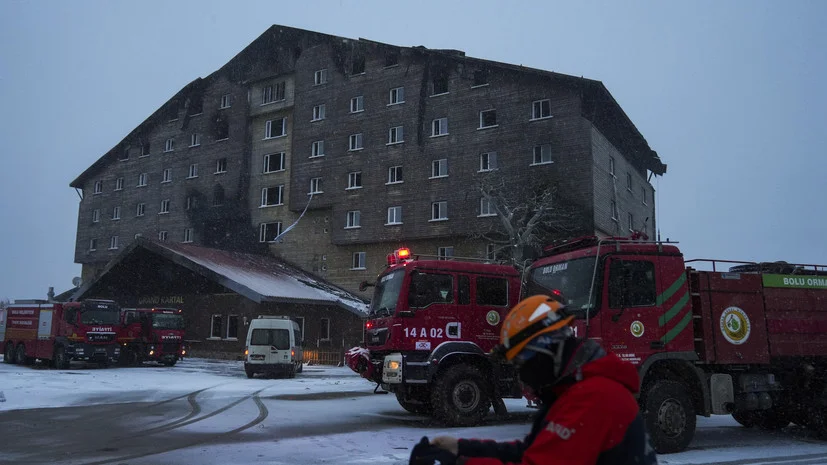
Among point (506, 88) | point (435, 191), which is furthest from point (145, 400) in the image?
point (506, 88)

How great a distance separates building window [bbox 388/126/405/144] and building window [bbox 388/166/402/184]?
1.62 meters

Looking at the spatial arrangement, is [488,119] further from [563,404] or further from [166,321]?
[563,404]

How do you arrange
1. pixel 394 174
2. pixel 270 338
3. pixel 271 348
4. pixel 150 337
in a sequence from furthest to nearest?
pixel 394 174 → pixel 150 337 → pixel 270 338 → pixel 271 348

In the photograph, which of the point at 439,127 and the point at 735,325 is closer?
the point at 735,325

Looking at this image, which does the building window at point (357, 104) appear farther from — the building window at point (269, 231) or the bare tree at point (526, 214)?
the bare tree at point (526, 214)

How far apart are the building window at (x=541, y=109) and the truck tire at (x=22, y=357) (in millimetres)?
27216

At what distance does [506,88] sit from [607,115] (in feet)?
19.1

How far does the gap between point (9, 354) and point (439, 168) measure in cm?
2369

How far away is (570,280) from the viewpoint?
9891mm

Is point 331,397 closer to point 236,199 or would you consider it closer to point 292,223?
point 292,223

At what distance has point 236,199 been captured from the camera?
46062 millimetres

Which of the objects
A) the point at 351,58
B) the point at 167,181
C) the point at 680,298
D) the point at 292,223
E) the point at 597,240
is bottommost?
the point at 680,298

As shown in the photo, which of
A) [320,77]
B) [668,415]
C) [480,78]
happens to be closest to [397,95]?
[480,78]

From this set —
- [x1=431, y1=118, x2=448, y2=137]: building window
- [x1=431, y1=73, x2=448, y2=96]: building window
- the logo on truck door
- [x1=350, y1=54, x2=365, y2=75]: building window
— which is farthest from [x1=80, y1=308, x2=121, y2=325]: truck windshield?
the logo on truck door
